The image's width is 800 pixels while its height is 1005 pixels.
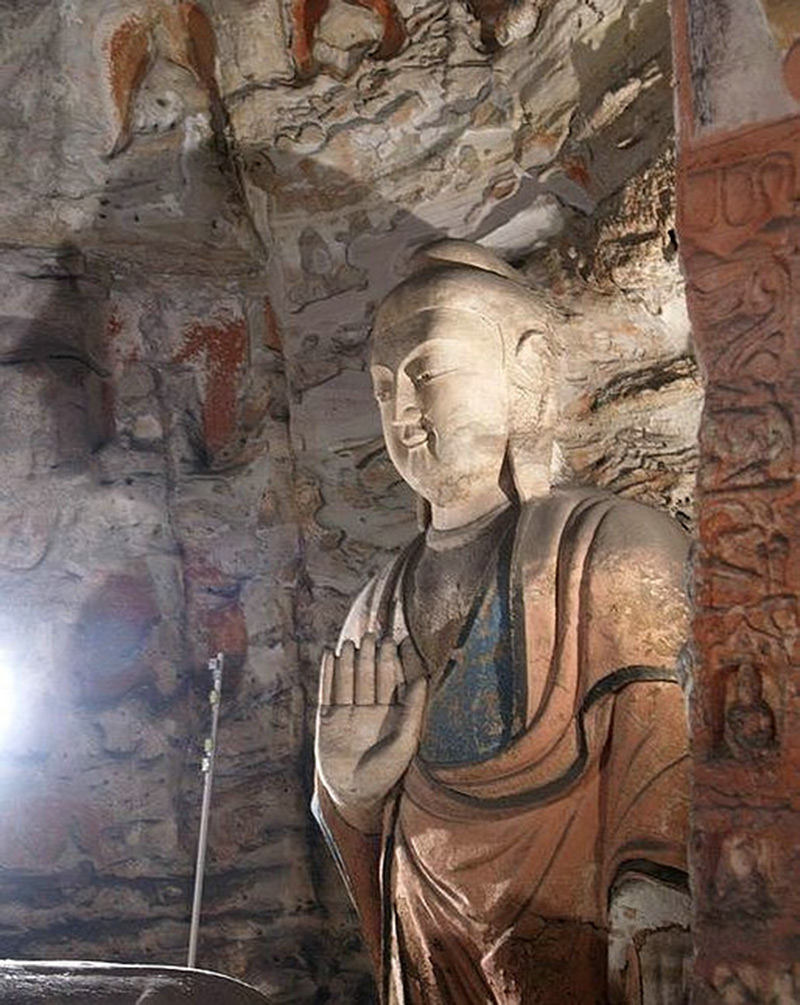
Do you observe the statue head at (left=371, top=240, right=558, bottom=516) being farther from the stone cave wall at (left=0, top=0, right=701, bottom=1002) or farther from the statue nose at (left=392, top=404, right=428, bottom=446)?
the stone cave wall at (left=0, top=0, right=701, bottom=1002)

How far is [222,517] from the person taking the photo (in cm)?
434

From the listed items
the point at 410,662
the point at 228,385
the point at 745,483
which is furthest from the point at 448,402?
the point at 228,385

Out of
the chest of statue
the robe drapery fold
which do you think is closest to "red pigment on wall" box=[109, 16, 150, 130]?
the chest of statue

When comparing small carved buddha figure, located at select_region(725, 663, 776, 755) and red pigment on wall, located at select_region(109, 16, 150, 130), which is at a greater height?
red pigment on wall, located at select_region(109, 16, 150, 130)

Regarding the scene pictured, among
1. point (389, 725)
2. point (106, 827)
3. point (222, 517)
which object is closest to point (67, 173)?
point (222, 517)

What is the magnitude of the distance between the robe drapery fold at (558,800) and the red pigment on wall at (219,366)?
1982 mm

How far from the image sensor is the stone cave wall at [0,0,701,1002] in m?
3.86

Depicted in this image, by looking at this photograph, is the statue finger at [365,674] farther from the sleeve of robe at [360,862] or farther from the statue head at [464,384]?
the statue head at [464,384]

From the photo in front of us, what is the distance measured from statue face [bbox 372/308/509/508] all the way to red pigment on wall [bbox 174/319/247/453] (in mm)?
1580

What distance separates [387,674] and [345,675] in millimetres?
96

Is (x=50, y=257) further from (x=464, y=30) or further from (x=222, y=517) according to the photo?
(x=464, y=30)

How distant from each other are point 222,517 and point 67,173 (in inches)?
52.0

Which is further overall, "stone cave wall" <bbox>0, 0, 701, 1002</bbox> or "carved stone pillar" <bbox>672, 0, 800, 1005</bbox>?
"stone cave wall" <bbox>0, 0, 701, 1002</bbox>

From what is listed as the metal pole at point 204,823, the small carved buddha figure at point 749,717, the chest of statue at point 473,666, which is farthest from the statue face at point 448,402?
the small carved buddha figure at point 749,717
